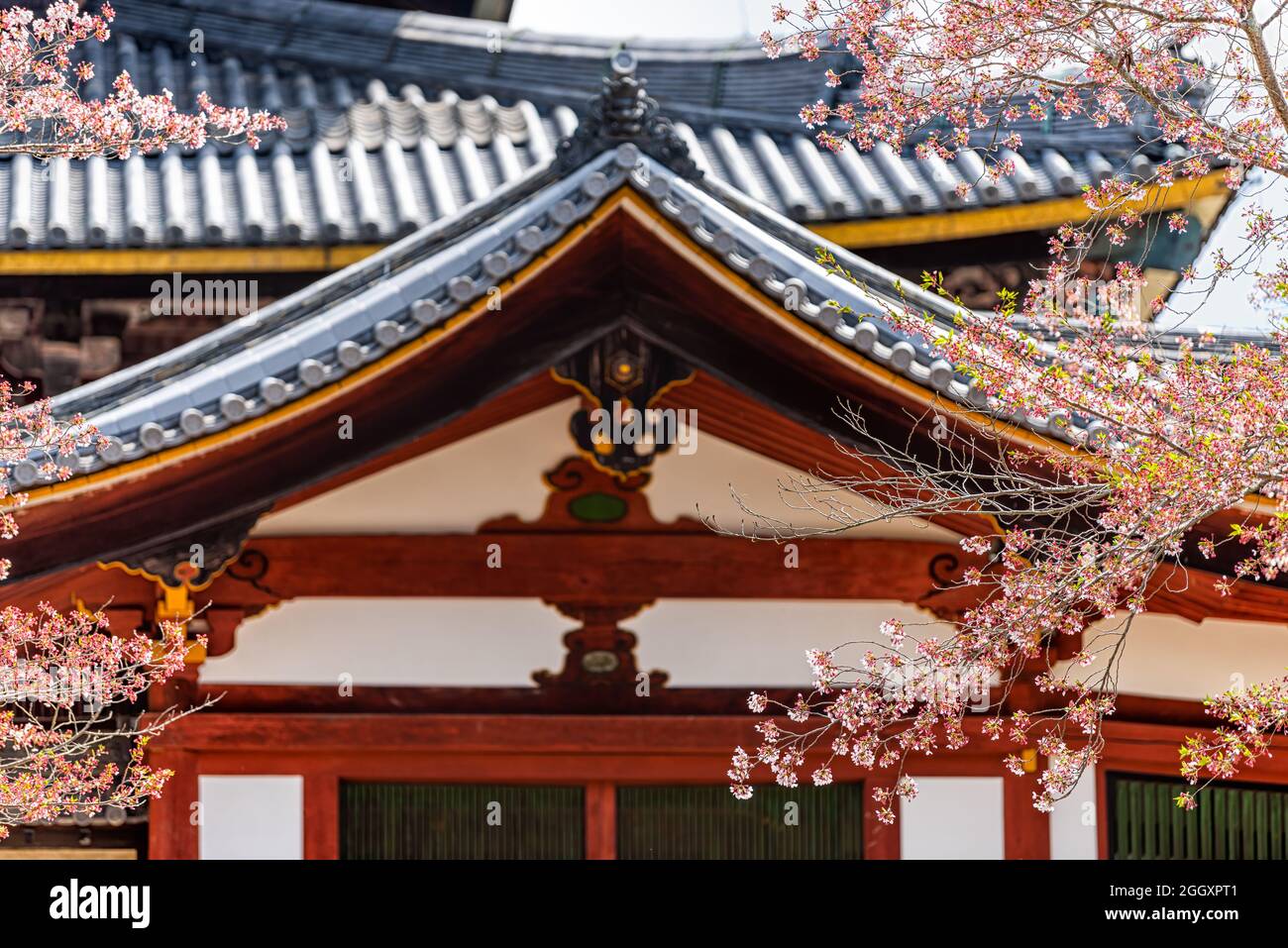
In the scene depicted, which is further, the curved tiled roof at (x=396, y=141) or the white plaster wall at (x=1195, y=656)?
the curved tiled roof at (x=396, y=141)

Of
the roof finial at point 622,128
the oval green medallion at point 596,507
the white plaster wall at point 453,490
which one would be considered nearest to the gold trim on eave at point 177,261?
the white plaster wall at point 453,490

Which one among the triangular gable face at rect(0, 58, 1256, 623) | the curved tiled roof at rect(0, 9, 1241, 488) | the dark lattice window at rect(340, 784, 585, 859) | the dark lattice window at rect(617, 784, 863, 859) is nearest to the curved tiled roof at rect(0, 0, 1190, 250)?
the curved tiled roof at rect(0, 9, 1241, 488)

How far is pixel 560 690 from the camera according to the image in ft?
21.9

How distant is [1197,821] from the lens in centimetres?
684

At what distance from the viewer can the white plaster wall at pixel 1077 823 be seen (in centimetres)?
673

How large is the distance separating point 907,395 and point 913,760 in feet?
5.57

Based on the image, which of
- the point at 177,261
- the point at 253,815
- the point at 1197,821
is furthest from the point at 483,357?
the point at 1197,821

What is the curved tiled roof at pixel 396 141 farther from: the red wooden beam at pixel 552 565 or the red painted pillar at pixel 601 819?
the red painted pillar at pixel 601 819

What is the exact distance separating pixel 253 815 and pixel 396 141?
435 centimetres

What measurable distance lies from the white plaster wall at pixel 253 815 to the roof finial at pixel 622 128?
278 cm

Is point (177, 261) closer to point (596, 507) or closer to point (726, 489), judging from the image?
point (596, 507)

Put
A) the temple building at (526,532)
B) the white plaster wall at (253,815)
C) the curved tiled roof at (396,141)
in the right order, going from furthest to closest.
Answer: the curved tiled roof at (396,141)
the white plaster wall at (253,815)
the temple building at (526,532)

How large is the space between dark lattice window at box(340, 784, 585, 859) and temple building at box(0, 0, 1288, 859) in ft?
0.04

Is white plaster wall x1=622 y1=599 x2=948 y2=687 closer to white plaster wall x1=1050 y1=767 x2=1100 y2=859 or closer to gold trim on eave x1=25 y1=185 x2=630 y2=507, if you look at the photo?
white plaster wall x1=1050 y1=767 x2=1100 y2=859
